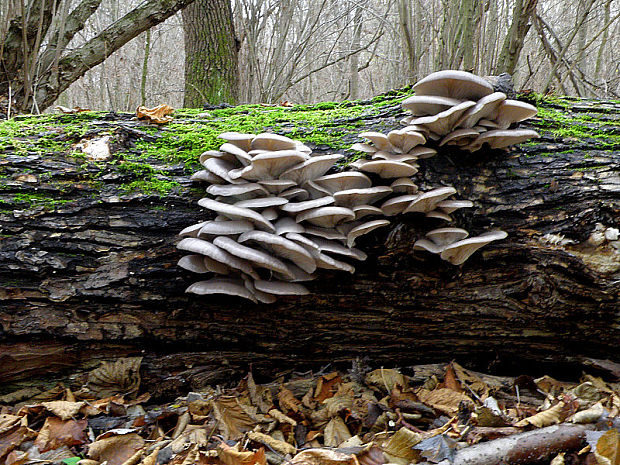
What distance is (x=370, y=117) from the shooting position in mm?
2916

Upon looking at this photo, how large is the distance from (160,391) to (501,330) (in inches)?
89.3

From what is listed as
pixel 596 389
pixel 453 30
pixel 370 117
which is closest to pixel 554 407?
pixel 596 389

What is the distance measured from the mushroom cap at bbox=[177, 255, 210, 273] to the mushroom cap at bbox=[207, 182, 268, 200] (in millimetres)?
388

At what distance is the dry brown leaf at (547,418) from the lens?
1933 mm

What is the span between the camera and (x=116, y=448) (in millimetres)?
2039

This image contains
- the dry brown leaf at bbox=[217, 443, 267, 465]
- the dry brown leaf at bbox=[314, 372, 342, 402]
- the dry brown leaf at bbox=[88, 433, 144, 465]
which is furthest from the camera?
the dry brown leaf at bbox=[314, 372, 342, 402]

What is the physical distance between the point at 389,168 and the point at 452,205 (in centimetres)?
42

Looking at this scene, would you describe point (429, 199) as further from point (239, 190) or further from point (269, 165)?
point (239, 190)

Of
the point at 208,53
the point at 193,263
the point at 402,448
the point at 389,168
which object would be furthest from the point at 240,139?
the point at 208,53

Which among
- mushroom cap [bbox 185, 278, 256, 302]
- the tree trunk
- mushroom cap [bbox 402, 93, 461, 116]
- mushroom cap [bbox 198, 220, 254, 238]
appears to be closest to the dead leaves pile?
mushroom cap [bbox 185, 278, 256, 302]

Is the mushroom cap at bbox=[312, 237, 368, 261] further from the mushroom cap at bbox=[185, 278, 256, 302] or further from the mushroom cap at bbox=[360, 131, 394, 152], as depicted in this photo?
the mushroom cap at bbox=[360, 131, 394, 152]

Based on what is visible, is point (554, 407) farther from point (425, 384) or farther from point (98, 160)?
point (98, 160)

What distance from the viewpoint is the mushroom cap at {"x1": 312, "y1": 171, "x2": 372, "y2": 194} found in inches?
90.0

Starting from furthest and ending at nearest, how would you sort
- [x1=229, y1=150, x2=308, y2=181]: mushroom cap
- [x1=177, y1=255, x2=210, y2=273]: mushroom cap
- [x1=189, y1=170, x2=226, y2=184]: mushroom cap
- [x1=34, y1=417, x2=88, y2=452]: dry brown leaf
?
1. [x1=189, y1=170, x2=226, y2=184]: mushroom cap
2. [x1=177, y1=255, x2=210, y2=273]: mushroom cap
3. [x1=229, y1=150, x2=308, y2=181]: mushroom cap
4. [x1=34, y1=417, x2=88, y2=452]: dry brown leaf
